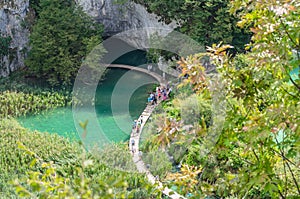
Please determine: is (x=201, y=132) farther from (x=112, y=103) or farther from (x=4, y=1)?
(x=4, y=1)

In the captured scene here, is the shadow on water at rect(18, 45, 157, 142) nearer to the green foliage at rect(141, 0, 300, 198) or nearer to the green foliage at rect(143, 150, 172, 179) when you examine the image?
the green foliage at rect(143, 150, 172, 179)

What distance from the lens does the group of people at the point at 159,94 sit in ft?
45.9

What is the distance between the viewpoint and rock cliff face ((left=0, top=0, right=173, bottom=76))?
51.9 ft

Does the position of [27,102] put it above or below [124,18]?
below

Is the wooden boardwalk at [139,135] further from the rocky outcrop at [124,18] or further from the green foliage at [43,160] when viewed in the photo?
the rocky outcrop at [124,18]

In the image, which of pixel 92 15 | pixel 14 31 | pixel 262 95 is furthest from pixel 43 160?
pixel 92 15

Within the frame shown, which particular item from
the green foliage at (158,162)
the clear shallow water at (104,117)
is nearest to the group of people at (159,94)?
the clear shallow water at (104,117)

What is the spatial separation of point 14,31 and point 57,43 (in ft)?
6.32

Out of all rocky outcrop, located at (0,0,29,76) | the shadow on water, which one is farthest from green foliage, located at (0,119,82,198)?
rocky outcrop, located at (0,0,29,76)

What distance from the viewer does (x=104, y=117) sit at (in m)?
13.5

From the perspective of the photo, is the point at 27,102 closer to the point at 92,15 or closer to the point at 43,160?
the point at 43,160

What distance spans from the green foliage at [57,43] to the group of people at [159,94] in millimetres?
3153

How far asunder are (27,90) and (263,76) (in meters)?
12.9

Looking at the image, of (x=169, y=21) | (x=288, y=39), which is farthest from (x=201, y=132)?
(x=169, y=21)
